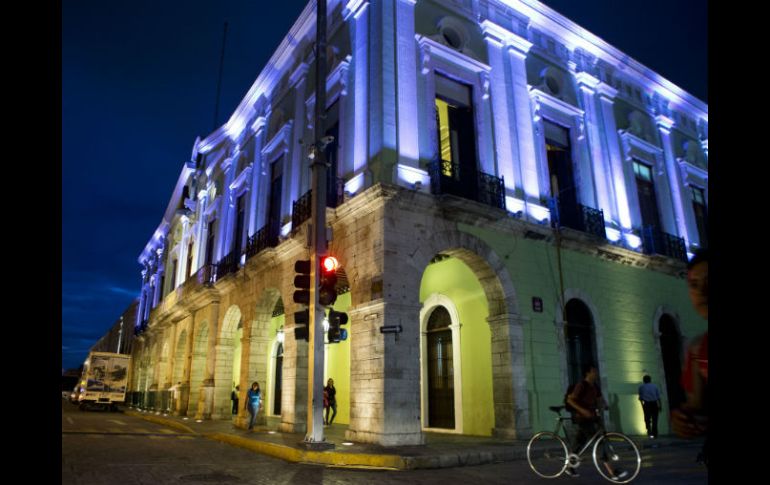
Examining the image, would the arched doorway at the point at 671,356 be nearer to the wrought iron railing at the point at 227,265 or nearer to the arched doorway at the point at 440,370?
the arched doorway at the point at 440,370

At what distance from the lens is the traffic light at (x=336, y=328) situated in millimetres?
9406

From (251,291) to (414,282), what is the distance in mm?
7825

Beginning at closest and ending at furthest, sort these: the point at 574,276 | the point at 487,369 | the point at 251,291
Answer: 1. the point at 487,369
2. the point at 574,276
3. the point at 251,291

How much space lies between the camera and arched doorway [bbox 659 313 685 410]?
15.8 metres

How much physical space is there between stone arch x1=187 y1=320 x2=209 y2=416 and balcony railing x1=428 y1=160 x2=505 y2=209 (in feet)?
43.6

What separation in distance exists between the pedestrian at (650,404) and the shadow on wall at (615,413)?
612 mm

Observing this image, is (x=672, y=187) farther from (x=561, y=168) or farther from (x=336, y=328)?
(x=336, y=328)

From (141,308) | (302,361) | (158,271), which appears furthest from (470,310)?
(141,308)

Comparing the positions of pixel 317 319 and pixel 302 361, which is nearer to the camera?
pixel 317 319

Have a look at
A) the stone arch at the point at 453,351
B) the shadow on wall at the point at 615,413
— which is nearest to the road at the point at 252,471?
the shadow on wall at the point at 615,413

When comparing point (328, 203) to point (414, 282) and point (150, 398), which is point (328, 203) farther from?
point (150, 398)

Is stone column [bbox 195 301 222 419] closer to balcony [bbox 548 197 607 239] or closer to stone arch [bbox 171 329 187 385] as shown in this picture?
stone arch [bbox 171 329 187 385]

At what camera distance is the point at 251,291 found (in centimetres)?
1727

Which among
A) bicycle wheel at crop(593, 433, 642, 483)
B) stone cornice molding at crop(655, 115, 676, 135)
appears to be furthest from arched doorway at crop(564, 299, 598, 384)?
stone cornice molding at crop(655, 115, 676, 135)
